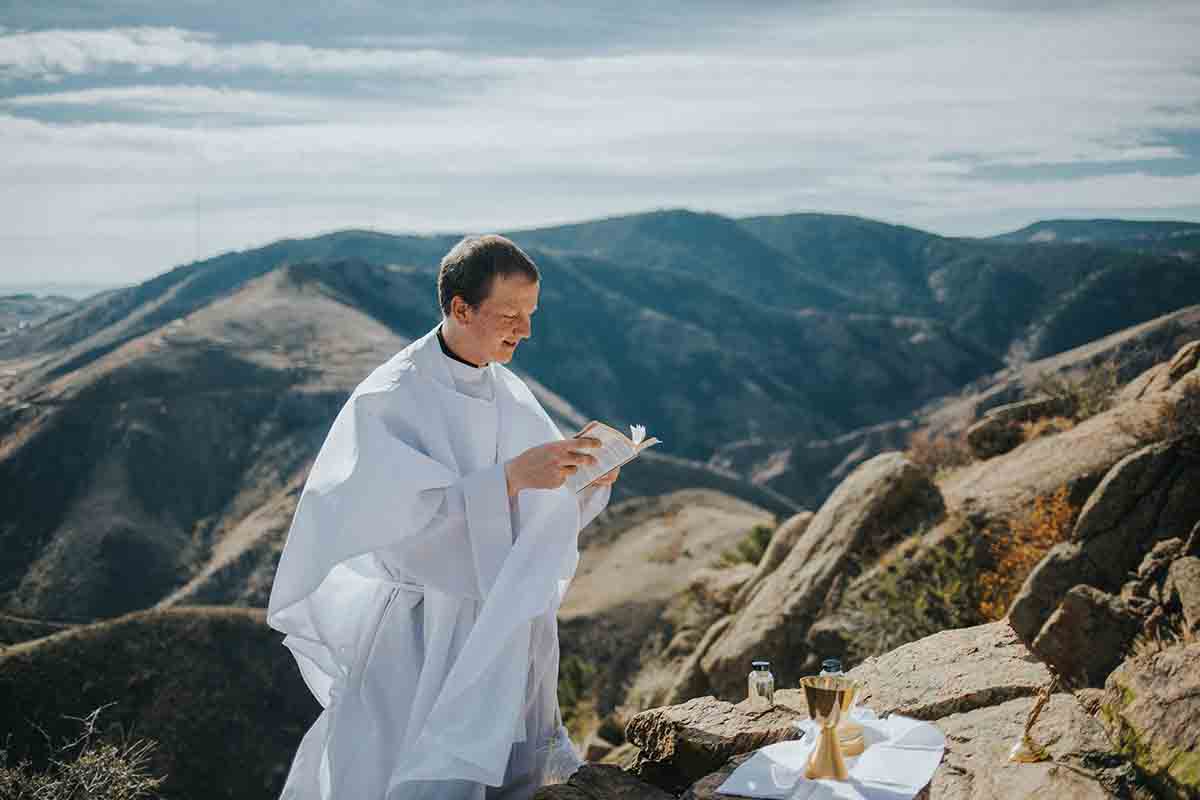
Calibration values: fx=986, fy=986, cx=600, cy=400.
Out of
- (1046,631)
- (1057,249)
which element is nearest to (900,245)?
(1057,249)

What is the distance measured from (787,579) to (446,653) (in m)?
5.91

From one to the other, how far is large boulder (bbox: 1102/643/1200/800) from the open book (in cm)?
182

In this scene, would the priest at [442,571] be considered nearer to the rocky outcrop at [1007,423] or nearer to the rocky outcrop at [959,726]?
the rocky outcrop at [959,726]

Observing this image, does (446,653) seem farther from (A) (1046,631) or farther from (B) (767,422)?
(B) (767,422)

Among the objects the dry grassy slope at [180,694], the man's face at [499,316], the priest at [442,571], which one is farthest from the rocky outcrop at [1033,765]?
the dry grassy slope at [180,694]

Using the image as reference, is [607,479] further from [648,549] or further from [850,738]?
[648,549]

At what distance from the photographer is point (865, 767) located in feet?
9.66

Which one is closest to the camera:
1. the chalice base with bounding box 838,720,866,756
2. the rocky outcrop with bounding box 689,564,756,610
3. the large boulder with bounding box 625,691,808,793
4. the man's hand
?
the chalice base with bounding box 838,720,866,756

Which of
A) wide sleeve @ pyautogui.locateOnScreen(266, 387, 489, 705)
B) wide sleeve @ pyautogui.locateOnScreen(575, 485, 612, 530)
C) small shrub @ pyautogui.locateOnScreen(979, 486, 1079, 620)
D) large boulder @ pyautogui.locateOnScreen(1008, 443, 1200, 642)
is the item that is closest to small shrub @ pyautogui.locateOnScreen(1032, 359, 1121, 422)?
small shrub @ pyautogui.locateOnScreen(979, 486, 1079, 620)

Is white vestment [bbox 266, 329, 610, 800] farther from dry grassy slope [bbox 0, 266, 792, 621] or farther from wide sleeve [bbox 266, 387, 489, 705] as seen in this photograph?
dry grassy slope [bbox 0, 266, 792, 621]

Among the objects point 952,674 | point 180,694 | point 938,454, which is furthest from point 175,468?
point 952,674

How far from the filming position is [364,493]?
128 inches

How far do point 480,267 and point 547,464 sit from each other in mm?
745

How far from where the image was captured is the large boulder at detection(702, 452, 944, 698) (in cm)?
814
